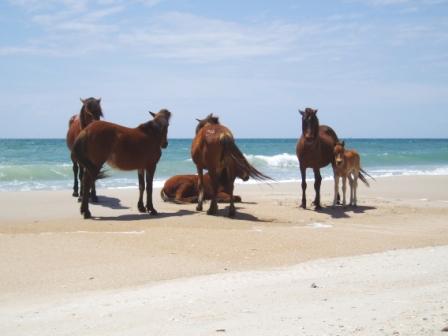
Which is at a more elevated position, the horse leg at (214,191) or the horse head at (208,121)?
the horse head at (208,121)

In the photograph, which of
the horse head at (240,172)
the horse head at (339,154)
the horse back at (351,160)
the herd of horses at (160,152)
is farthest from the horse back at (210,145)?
the horse back at (351,160)

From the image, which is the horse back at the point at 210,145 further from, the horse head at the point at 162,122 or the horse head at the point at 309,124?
the horse head at the point at 309,124

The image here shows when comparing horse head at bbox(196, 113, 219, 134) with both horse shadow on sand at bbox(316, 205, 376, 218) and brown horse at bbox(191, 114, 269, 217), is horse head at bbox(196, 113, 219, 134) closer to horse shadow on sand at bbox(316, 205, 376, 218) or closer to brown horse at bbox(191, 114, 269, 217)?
brown horse at bbox(191, 114, 269, 217)

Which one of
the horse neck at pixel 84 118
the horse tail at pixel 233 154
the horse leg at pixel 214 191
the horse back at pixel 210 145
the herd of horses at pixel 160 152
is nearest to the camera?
the herd of horses at pixel 160 152

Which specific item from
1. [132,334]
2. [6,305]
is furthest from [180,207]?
[132,334]

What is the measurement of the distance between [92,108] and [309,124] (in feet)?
13.4

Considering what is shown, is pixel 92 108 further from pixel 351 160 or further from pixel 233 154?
pixel 351 160

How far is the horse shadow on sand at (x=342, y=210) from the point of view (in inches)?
459

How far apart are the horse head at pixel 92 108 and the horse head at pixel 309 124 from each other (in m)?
3.80

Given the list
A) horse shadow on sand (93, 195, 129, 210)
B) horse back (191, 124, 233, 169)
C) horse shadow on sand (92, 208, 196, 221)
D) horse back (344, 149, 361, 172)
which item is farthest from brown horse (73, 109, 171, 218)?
horse back (344, 149, 361, 172)

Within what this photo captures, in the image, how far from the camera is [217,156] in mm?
10891

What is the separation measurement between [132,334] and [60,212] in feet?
24.8

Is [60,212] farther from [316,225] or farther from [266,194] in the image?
[266,194]

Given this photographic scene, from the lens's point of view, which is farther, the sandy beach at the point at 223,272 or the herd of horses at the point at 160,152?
the herd of horses at the point at 160,152
